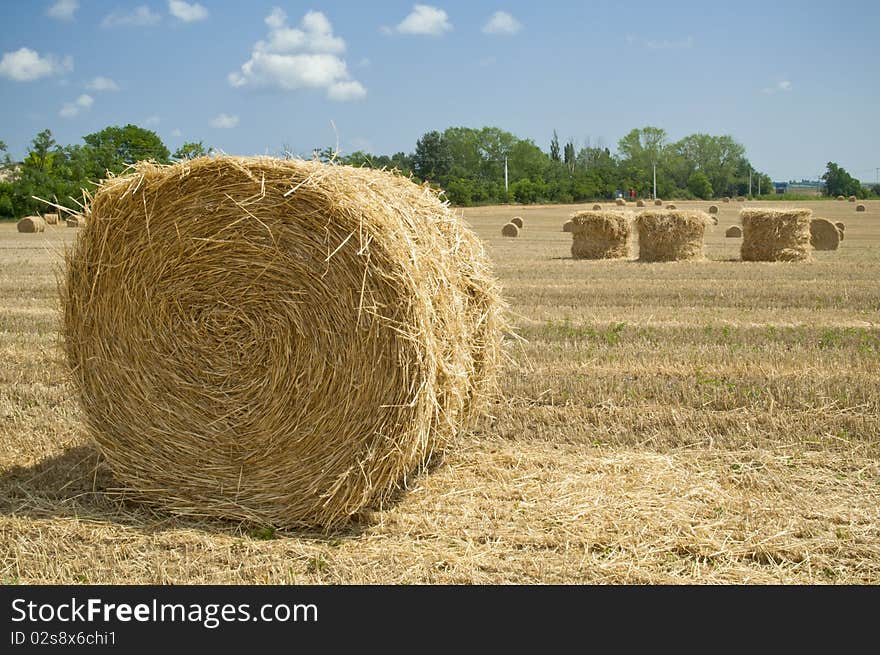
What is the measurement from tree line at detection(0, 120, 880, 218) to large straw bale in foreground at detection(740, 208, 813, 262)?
639 centimetres

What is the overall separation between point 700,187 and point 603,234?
66661 millimetres

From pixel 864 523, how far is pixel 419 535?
7.53 ft

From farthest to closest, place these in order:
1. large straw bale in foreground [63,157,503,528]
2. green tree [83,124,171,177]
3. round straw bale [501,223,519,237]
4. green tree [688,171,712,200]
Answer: green tree [688,171,712,200] < green tree [83,124,171,177] < round straw bale [501,223,519,237] < large straw bale in foreground [63,157,503,528]

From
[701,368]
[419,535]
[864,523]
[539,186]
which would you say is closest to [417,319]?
[419,535]

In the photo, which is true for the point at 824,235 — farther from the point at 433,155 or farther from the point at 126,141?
the point at 126,141

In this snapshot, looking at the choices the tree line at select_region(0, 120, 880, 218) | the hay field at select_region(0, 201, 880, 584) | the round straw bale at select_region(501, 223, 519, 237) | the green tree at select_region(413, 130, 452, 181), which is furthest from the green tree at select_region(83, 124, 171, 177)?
the hay field at select_region(0, 201, 880, 584)

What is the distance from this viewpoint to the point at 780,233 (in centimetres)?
1652

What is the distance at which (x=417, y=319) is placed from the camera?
430 cm

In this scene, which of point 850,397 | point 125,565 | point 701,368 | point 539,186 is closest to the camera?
point 125,565

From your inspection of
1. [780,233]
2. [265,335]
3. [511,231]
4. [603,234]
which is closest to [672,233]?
[603,234]

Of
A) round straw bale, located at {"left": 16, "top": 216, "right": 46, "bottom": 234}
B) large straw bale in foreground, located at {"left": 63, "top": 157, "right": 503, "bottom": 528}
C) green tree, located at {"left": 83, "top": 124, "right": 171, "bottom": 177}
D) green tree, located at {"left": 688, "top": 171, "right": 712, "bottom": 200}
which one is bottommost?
large straw bale in foreground, located at {"left": 63, "top": 157, "right": 503, "bottom": 528}

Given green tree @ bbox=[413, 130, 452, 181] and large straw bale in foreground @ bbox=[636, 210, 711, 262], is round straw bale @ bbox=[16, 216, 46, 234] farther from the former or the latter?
green tree @ bbox=[413, 130, 452, 181]

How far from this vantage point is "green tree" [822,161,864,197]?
79144mm
